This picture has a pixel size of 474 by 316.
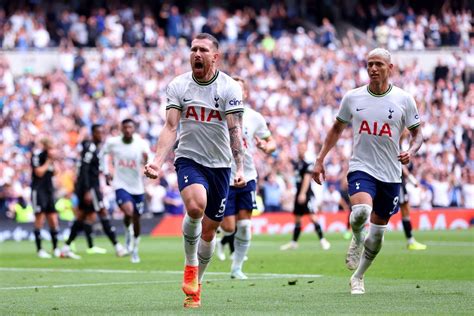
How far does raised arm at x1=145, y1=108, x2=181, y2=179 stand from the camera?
11.9 m

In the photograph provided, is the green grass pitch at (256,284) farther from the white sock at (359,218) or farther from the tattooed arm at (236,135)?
the tattooed arm at (236,135)

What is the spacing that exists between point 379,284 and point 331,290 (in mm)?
1147

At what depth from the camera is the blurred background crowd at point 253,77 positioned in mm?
36594

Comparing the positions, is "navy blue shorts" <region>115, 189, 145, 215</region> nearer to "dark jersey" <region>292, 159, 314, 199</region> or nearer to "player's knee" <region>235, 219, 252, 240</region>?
"dark jersey" <region>292, 159, 314, 199</region>

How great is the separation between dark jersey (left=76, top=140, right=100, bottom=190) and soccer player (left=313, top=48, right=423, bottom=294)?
11415 millimetres

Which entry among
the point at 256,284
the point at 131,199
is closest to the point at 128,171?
the point at 131,199

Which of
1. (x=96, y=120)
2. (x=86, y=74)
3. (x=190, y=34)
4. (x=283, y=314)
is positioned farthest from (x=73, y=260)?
(x=190, y=34)

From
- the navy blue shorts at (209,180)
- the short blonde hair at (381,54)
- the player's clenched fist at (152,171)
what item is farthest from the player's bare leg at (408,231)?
the player's clenched fist at (152,171)

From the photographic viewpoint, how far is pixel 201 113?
12.7 metres

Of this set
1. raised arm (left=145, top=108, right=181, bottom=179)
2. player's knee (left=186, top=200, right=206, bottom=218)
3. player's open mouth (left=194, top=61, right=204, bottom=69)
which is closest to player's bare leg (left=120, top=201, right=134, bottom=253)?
raised arm (left=145, top=108, right=181, bottom=179)

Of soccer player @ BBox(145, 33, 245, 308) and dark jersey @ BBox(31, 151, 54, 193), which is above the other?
soccer player @ BBox(145, 33, 245, 308)

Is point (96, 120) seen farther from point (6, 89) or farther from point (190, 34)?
point (190, 34)

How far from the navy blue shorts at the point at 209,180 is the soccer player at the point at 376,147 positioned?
5.76ft

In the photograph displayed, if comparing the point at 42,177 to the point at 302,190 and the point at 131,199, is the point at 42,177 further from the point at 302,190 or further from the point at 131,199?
the point at 302,190
